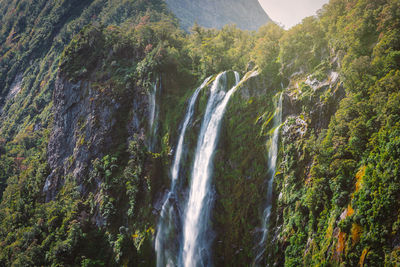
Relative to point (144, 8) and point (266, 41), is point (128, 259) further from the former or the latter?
point (144, 8)

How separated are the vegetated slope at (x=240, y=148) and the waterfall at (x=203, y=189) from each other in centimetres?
72

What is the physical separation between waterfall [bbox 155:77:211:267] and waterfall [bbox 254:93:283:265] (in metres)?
7.48

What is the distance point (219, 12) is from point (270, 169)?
11648cm

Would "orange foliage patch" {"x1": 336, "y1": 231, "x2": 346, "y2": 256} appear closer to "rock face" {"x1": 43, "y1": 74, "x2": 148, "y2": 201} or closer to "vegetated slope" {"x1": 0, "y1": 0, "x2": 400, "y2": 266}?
"vegetated slope" {"x1": 0, "y1": 0, "x2": 400, "y2": 266}

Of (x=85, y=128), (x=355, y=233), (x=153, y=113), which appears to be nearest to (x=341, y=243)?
(x=355, y=233)

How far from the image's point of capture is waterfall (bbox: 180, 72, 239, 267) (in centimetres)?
2056

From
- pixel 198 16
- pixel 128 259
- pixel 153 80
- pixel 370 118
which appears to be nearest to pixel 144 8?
pixel 153 80

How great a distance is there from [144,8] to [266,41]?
5403 centimetres

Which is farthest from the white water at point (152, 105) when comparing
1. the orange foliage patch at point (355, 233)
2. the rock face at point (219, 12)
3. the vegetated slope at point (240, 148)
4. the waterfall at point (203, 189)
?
the rock face at point (219, 12)

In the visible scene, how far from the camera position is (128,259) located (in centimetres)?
2400

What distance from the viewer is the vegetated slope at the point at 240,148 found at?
12.8 metres

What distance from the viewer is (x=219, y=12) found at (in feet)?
396

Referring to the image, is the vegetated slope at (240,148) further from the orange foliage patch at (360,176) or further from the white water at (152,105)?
the white water at (152,105)

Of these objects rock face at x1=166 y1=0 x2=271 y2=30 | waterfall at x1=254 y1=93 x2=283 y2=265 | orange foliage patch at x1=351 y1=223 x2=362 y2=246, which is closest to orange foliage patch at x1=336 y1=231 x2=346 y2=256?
orange foliage patch at x1=351 y1=223 x2=362 y2=246
